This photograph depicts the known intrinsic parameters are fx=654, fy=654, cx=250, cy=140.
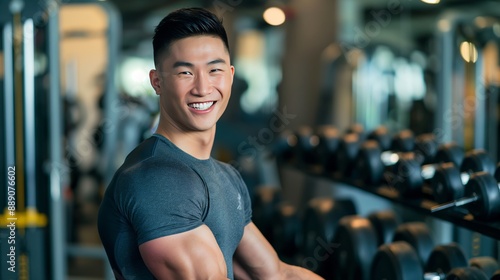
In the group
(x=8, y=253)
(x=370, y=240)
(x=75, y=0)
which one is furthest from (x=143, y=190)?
(x=75, y=0)

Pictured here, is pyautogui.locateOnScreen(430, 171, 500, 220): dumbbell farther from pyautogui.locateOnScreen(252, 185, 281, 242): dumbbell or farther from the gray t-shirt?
pyautogui.locateOnScreen(252, 185, 281, 242): dumbbell

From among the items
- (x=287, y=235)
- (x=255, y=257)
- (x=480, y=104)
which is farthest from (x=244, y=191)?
(x=480, y=104)

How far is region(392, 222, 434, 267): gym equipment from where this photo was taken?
2.32 metres

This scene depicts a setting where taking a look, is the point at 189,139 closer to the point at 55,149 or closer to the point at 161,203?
the point at 161,203

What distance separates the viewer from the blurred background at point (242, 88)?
2.66m

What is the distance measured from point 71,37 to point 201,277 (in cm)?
303

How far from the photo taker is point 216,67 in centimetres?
125

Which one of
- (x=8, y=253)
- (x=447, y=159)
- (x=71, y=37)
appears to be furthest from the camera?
(x=71, y=37)

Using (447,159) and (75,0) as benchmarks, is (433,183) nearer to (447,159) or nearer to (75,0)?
(447,159)

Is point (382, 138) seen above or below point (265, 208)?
above

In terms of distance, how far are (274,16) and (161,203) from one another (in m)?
4.06

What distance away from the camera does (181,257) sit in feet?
3.69

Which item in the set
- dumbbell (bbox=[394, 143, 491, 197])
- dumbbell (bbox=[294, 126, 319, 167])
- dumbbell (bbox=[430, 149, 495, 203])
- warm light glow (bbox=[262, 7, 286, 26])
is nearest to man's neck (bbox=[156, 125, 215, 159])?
dumbbell (bbox=[430, 149, 495, 203])

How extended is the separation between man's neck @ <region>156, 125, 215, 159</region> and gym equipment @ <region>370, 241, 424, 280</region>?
967mm
